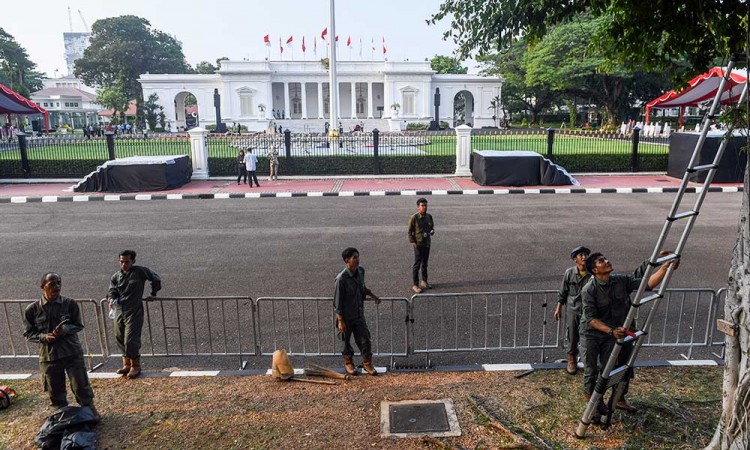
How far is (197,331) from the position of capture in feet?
24.5

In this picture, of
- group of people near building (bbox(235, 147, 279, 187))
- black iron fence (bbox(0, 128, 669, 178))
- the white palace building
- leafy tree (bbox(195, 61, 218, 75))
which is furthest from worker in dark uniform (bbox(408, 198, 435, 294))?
leafy tree (bbox(195, 61, 218, 75))

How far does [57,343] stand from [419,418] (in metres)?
3.47

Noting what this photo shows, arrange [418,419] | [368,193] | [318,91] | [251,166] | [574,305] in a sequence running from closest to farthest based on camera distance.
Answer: [418,419], [574,305], [368,193], [251,166], [318,91]

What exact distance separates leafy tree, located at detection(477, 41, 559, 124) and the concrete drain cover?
48463mm

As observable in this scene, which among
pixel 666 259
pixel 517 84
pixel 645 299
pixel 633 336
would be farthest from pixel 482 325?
pixel 517 84

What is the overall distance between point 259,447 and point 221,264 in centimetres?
645

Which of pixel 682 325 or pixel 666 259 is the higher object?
pixel 666 259

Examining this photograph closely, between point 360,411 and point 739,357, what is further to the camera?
point 360,411

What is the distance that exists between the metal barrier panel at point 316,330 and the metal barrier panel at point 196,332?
230 millimetres

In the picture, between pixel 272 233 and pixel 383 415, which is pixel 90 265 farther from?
pixel 383 415

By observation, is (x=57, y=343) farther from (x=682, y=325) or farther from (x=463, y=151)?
(x=463, y=151)

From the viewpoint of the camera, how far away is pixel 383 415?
17.2 feet

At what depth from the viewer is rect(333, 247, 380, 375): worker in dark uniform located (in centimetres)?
622

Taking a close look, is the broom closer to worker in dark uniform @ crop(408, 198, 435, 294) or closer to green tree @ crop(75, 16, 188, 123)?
worker in dark uniform @ crop(408, 198, 435, 294)
